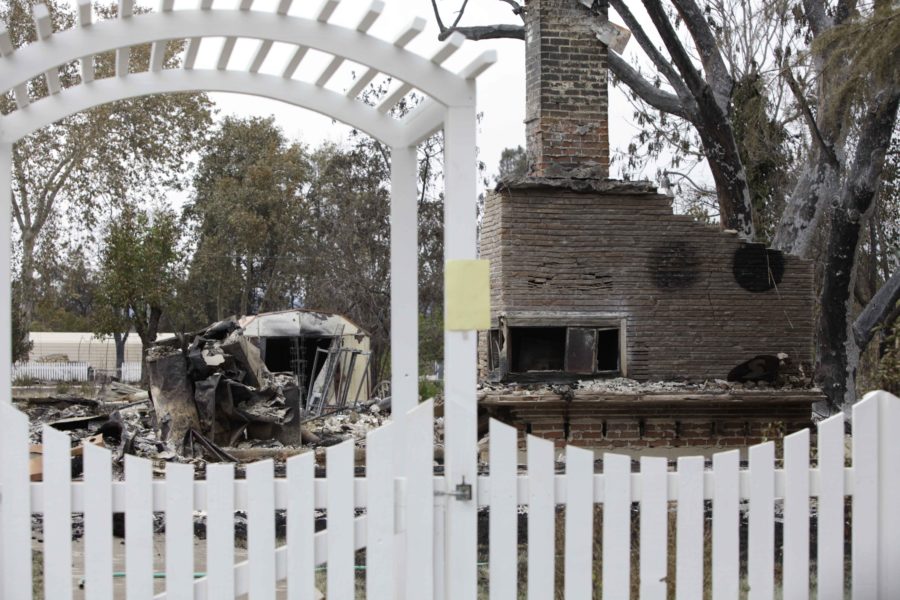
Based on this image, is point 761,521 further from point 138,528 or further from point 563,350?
point 563,350

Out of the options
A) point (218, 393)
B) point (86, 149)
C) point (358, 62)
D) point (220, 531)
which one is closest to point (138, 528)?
point (220, 531)

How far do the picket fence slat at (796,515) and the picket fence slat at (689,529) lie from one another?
40 centimetres

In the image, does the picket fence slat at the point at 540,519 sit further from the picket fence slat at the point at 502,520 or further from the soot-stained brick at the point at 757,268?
the soot-stained brick at the point at 757,268

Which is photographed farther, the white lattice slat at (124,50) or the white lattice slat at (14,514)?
the white lattice slat at (124,50)

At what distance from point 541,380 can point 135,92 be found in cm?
834

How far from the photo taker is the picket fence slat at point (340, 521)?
3600 mm

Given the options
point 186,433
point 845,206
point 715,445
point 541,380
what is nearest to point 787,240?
point 845,206

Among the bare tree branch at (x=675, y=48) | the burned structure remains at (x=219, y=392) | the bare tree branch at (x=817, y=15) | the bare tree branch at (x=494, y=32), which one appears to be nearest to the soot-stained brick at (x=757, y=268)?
the bare tree branch at (x=675, y=48)

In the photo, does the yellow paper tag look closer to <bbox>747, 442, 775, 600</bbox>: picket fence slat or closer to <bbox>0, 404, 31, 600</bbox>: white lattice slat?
<bbox>747, 442, 775, 600</bbox>: picket fence slat

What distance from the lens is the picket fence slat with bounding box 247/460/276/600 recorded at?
3535mm

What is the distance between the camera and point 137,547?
347cm

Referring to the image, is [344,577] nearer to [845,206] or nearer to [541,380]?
[541,380]

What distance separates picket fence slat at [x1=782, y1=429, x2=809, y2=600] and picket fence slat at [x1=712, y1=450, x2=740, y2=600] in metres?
0.24

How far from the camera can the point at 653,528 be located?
3.83 metres
